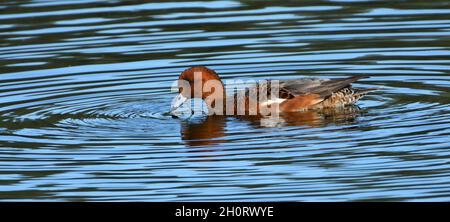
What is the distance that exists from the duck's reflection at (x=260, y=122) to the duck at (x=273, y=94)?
0.33 ft

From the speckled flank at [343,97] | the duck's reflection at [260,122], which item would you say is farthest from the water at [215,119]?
the speckled flank at [343,97]

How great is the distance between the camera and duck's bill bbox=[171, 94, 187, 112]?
11773mm

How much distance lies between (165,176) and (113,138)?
5.35 ft

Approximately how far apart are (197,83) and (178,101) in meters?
0.29

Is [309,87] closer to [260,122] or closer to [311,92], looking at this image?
[311,92]

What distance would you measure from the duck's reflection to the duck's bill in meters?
0.31

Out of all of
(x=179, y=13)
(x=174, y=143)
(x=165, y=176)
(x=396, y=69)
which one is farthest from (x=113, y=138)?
(x=179, y=13)

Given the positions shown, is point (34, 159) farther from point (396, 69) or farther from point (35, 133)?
point (396, 69)

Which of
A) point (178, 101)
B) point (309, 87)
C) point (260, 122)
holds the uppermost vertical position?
point (309, 87)

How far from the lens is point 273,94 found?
38.5 feet

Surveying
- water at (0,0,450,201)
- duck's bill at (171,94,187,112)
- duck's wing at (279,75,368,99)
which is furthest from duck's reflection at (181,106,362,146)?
duck's bill at (171,94,187,112)

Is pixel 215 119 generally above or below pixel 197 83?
below

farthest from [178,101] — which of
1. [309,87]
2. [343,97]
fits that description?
[343,97]

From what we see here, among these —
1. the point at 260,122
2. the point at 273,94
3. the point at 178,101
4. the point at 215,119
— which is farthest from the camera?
the point at 178,101
